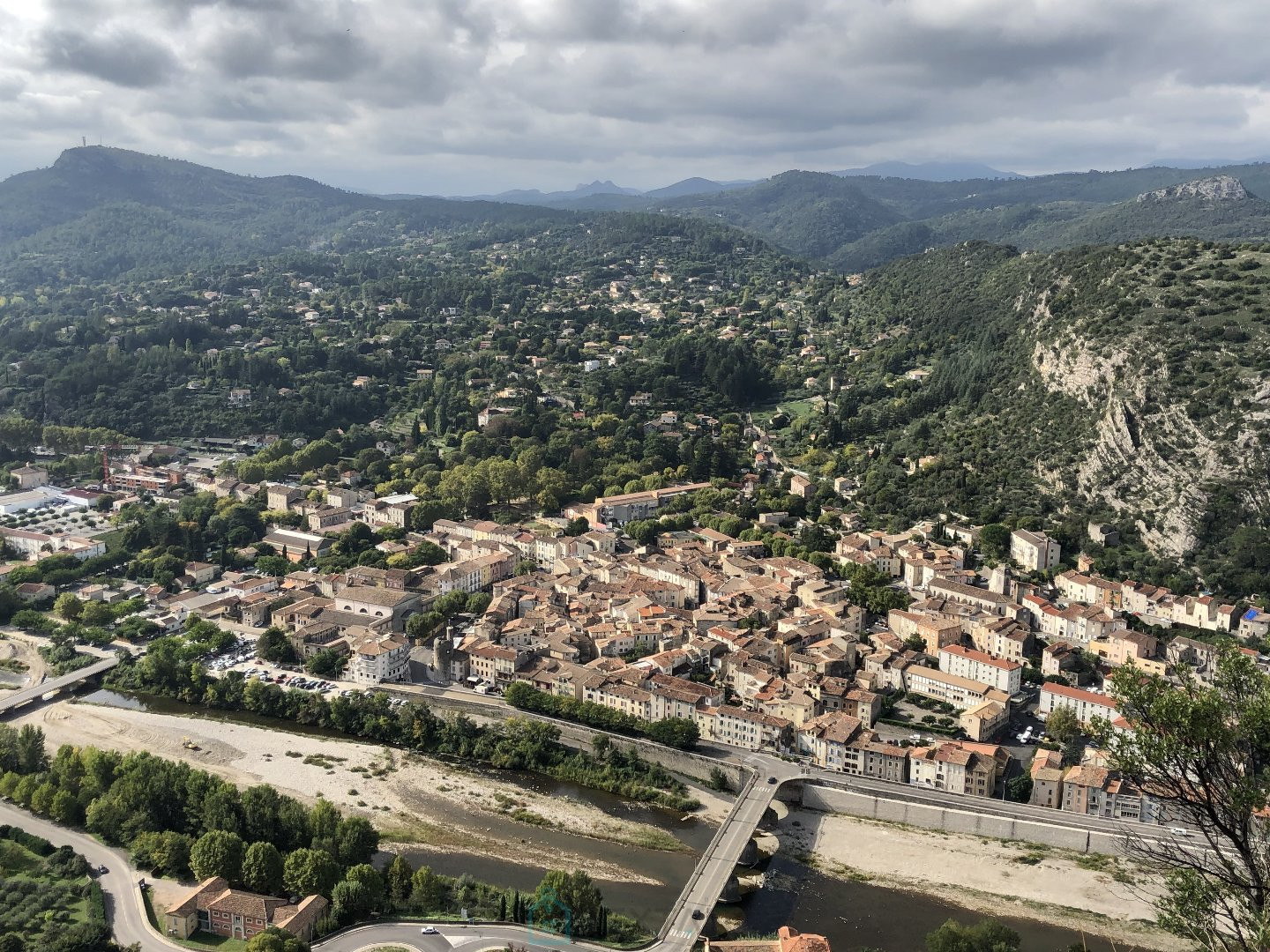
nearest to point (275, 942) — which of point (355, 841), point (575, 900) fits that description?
point (355, 841)

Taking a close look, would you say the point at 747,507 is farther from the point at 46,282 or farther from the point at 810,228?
the point at 810,228

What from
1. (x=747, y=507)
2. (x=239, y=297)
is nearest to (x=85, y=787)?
(x=747, y=507)

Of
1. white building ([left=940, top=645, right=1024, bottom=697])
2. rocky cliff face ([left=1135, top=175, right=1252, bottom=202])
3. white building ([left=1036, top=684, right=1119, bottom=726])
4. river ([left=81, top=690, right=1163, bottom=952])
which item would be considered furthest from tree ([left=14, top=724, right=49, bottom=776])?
rocky cliff face ([left=1135, top=175, right=1252, bottom=202])

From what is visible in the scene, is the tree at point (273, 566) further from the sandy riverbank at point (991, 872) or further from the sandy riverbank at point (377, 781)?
the sandy riverbank at point (991, 872)

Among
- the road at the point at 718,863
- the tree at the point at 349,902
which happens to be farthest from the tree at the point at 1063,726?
the tree at the point at 349,902

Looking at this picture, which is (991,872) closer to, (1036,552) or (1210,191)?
(1036,552)

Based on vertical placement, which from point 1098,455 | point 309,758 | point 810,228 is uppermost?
point 810,228

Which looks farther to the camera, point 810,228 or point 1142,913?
point 810,228
